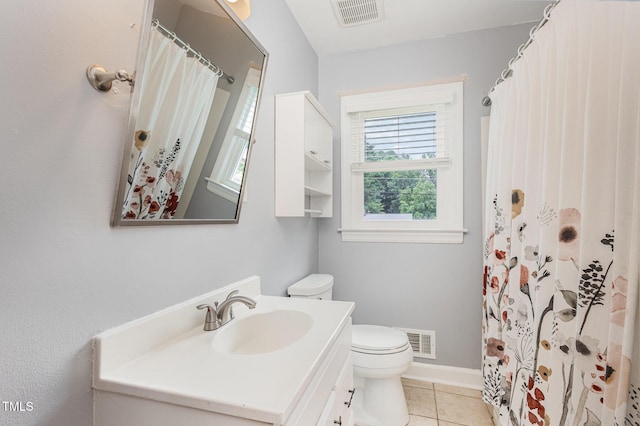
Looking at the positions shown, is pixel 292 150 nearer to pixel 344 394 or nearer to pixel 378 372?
pixel 344 394

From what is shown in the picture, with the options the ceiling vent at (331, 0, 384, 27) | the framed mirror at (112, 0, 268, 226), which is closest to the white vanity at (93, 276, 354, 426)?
the framed mirror at (112, 0, 268, 226)

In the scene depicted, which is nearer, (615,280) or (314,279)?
(615,280)

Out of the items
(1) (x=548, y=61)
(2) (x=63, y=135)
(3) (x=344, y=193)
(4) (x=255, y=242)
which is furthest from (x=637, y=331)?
(3) (x=344, y=193)

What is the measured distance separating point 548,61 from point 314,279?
1611 mm

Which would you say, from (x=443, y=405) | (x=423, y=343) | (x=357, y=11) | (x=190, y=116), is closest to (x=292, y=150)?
(x=190, y=116)

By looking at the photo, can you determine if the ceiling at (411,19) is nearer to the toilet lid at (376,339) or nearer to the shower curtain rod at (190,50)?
the shower curtain rod at (190,50)

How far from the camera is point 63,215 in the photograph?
0.65 metres

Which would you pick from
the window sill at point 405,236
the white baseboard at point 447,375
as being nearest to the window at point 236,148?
the window sill at point 405,236

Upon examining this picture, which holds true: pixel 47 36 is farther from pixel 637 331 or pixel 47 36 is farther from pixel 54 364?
pixel 637 331

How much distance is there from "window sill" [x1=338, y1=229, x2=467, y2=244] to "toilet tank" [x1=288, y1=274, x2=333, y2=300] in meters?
0.41

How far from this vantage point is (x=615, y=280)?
0.79 meters

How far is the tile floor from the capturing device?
1.67 m

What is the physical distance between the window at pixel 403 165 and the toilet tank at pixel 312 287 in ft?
1.43

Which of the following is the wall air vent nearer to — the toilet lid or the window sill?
the toilet lid
